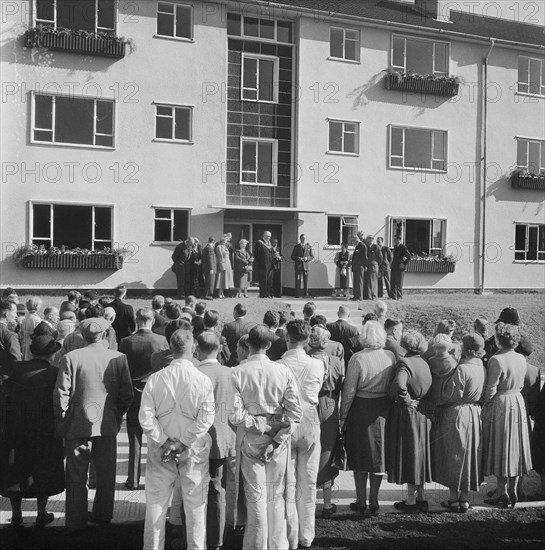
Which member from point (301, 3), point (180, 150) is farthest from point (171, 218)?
point (301, 3)

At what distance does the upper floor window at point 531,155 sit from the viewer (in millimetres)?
28188

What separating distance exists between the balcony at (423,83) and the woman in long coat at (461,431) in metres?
19.9

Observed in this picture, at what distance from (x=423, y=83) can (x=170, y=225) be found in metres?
10.9

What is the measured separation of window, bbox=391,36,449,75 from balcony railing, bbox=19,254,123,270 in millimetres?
12667

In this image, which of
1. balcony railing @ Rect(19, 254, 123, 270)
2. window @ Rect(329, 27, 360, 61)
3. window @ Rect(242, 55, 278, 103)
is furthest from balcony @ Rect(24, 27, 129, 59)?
window @ Rect(329, 27, 360, 61)

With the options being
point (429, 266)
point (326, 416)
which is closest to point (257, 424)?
point (326, 416)

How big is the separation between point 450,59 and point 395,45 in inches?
92.1

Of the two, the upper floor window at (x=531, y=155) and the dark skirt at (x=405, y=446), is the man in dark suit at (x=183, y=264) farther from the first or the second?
the upper floor window at (x=531, y=155)

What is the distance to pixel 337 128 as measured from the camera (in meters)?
25.2

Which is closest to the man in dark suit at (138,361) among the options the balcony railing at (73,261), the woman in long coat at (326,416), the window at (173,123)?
the woman in long coat at (326,416)

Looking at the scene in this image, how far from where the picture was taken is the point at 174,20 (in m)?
22.8

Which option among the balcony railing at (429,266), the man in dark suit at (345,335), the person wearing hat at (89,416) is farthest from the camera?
the balcony railing at (429,266)

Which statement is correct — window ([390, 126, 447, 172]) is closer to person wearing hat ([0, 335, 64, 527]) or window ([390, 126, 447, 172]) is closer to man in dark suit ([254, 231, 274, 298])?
man in dark suit ([254, 231, 274, 298])

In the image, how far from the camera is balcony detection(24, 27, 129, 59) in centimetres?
2084
